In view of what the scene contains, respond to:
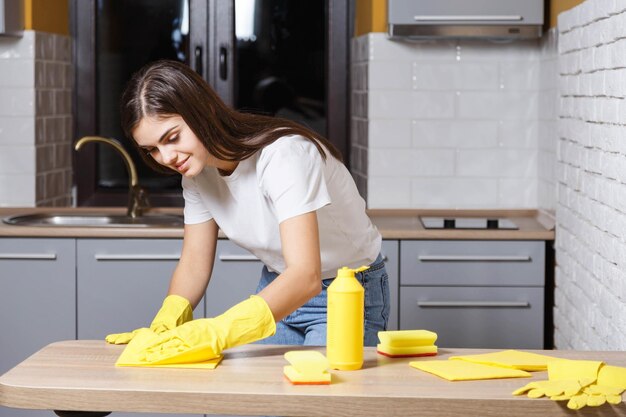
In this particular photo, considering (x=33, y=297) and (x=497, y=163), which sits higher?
(x=497, y=163)

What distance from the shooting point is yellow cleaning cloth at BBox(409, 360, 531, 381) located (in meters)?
1.94

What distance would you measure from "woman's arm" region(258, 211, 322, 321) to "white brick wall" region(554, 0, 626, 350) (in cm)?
101

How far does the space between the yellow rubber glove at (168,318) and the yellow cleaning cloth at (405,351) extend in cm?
48

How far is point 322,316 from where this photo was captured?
2488mm

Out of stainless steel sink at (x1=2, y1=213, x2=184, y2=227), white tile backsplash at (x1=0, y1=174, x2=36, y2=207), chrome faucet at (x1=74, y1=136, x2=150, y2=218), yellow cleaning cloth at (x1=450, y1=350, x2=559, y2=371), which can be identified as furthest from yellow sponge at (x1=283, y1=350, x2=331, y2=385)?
white tile backsplash at (x1=0, y1=174, x2=36, y2=207)

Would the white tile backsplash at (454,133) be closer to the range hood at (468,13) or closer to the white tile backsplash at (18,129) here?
the range hood at (468,13)

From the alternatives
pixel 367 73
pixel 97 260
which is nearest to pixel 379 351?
pixel 97 260

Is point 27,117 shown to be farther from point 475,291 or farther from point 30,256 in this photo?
point 475,291

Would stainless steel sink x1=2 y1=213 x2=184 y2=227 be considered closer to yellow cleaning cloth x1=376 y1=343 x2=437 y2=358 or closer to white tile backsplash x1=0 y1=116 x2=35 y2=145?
white tile backsplash x1=0 y1=116 x2=35 y2=145

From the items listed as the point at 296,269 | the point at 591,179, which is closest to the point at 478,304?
the point at 591,179

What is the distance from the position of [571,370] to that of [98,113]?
311 cm

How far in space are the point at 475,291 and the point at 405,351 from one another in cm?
165

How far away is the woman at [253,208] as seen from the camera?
2117 mm

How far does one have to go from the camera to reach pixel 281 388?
6.09ft
